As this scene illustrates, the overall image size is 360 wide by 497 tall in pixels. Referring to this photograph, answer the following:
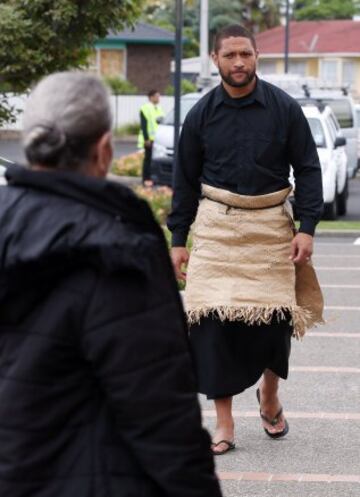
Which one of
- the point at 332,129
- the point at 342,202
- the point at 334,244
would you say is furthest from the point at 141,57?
the point at 334,244

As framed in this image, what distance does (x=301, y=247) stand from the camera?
6.41 metres

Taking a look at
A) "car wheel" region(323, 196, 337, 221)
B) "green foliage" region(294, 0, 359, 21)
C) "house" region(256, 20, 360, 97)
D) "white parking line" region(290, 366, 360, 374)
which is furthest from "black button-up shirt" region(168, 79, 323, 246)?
"green foliage" region(294, 0, 359, 21)

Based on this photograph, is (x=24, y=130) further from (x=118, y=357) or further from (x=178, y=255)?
(x=178, y=255)

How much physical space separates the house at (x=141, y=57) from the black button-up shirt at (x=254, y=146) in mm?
53993

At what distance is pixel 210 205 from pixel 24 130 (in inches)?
136

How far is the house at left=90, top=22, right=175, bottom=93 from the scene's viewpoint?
6050 centimetres

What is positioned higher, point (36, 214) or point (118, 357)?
point (36, 214)

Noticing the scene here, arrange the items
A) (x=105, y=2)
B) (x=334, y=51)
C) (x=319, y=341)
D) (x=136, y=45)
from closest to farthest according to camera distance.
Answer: (x=319, y=341)
(x=105, y=2)
(x=136, y=45)
(x=334, y=51)

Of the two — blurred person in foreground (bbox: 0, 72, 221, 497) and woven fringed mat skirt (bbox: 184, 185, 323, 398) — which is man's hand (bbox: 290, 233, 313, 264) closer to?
woven fringed mat skirt (bbox: 184, 185, 323, 398)

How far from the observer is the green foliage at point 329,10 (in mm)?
86125

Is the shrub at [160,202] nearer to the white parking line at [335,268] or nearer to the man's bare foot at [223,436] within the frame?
the white parking line at [335,268]

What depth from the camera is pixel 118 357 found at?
9.50 ft

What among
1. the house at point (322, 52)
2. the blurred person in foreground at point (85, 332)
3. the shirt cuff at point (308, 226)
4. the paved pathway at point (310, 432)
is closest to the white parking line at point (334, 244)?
the paved pathway at point (310, 432)

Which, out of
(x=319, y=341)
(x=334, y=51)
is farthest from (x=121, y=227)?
(x=334, y=51)
